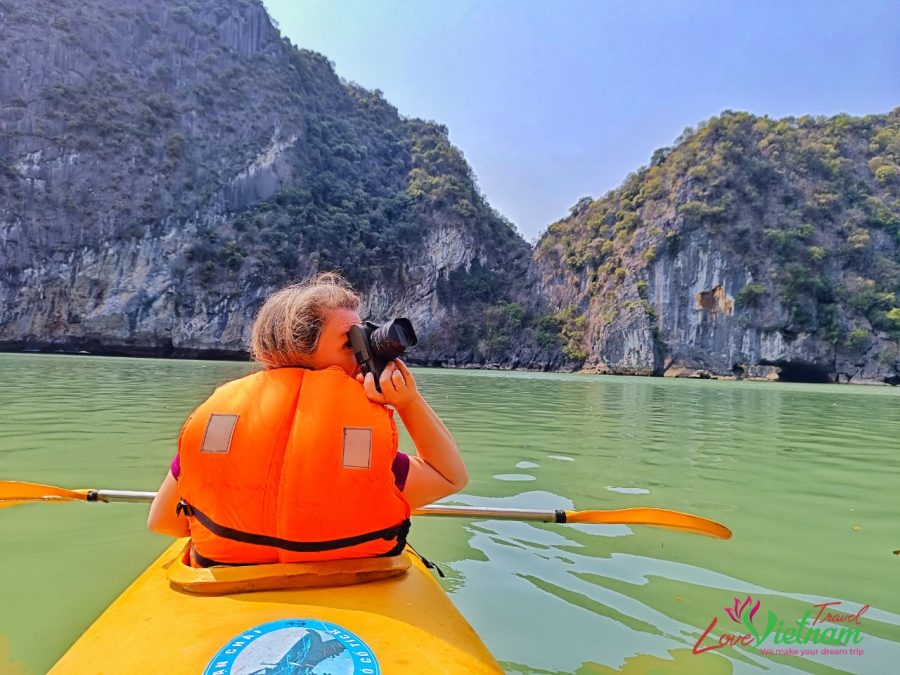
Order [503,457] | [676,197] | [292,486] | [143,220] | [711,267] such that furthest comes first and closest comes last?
[676,197], [711,267], [143,220], [503,457], [292,486]

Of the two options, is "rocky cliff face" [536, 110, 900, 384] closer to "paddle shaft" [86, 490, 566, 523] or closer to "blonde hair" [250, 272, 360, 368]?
"paddle shaft" [86, 490, 566, 523]

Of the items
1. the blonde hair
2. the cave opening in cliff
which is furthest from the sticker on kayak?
the cave opening in cliff

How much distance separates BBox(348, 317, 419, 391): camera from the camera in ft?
4.57

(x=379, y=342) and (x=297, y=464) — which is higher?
(x=379, y=342)

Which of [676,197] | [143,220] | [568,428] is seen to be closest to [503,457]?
[568,428]

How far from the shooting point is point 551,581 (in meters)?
2.49

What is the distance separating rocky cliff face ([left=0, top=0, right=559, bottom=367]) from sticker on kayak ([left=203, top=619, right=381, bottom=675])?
43.0 metres

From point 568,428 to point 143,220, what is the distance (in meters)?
43.3

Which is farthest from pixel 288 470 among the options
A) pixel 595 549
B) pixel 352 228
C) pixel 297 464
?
pixel 352 228

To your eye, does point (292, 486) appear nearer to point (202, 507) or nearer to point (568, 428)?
point (202, 507)

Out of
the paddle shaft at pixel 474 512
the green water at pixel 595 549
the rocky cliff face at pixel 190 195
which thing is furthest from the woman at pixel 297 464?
the rocky cliff face at pixel 190 195

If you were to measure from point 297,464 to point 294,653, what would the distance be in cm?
42

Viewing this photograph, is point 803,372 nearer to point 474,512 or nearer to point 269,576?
point 474,512

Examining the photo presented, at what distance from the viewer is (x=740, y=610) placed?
7.43 feet
